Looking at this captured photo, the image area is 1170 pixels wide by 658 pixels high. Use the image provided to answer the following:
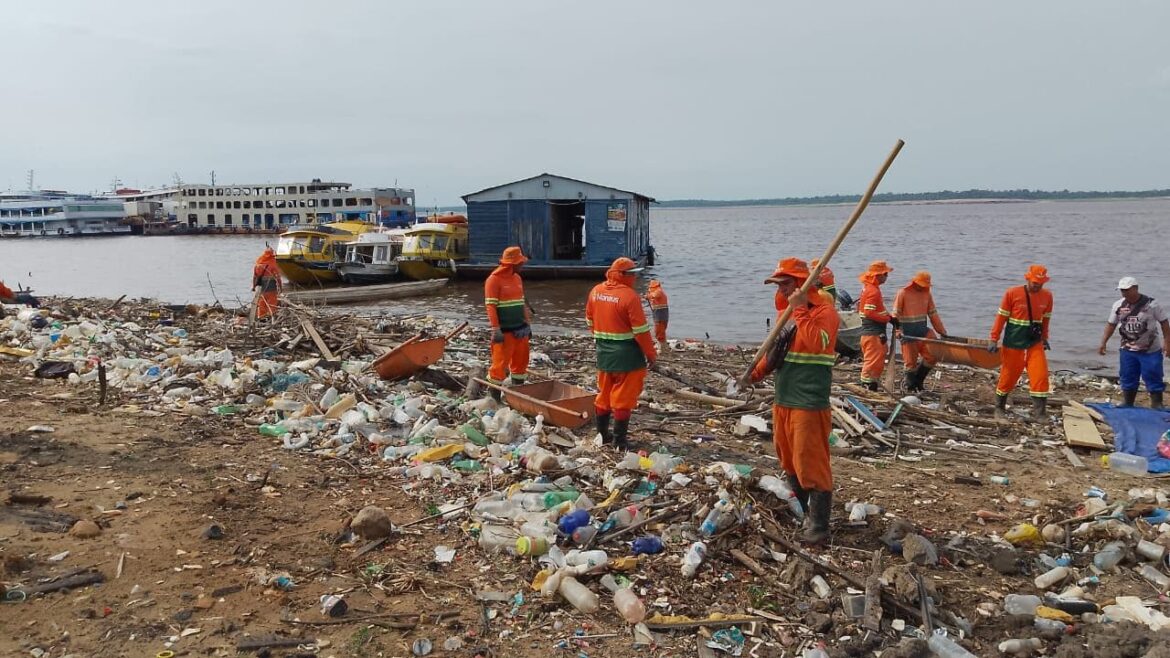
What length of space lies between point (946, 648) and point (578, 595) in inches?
69.2

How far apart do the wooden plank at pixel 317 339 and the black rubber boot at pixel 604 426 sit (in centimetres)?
451

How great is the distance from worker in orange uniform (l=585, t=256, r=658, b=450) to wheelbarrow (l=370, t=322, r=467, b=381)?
287 centimetres

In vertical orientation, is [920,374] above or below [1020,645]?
above

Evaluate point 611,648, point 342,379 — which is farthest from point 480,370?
point 611,648

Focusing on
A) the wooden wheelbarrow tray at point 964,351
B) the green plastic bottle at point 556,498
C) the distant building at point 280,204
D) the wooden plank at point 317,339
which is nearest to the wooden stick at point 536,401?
the green plastic bottle at point 556,498

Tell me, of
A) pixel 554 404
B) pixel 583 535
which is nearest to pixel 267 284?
pixel 554 404

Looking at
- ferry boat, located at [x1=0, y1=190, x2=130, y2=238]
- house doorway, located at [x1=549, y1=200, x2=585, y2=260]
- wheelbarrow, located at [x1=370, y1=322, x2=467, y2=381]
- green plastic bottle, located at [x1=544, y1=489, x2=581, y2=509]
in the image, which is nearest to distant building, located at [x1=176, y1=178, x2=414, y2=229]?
ferry boat, located at [x1=0, y1=190, x2=130, y2=238]

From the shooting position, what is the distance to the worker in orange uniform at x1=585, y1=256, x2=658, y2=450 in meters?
6.22

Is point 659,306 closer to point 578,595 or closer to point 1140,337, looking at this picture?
point 1140,337

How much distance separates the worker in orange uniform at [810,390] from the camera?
4.57 m

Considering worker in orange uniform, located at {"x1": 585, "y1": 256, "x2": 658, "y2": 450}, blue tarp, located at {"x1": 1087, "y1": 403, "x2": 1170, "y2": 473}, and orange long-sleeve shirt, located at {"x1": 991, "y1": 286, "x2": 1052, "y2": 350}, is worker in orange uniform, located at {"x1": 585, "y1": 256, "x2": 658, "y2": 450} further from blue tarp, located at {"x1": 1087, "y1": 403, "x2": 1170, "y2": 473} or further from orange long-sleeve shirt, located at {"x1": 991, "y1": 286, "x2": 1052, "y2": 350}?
blue tarp, located at {"x1": 1087, "y1": 403, "x2": 1170, "y2": 473}

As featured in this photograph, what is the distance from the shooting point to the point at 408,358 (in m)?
8.55

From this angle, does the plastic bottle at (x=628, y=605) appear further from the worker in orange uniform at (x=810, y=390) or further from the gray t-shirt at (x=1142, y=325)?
the gray t-shirt at (x=1142, y=325)

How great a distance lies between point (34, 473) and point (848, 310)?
1170 centimetres
